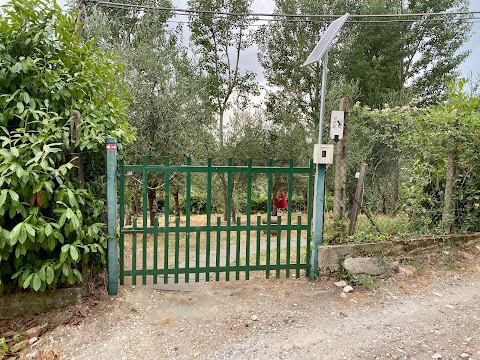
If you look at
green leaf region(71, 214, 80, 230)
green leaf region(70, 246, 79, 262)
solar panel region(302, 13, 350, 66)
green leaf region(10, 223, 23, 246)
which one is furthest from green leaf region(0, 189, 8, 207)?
solar panel region(302, 13, 350, 66)

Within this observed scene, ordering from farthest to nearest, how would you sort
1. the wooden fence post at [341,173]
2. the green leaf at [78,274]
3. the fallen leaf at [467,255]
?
the fallen leaf at [467,255]
the wooden fence post at [341,173]
the green leaf at [78,274]

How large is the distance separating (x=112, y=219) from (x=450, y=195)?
4362mm

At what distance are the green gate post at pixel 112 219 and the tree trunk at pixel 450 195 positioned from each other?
4196 millimetres

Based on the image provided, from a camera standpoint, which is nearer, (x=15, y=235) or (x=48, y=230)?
(x=15, y=235)

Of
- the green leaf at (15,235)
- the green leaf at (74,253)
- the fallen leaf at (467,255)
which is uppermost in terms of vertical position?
the green leaf at (15,235)

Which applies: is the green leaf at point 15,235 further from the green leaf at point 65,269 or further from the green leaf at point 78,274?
the green leaf at point 78,274

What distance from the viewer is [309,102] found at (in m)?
14.0

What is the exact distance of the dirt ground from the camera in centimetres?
→ 249

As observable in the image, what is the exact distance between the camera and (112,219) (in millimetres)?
3189

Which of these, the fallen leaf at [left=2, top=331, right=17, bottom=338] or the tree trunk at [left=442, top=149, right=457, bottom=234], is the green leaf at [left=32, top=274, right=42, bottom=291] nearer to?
the fallen leaf at [left=2, top=331, right=17, bottom=338]

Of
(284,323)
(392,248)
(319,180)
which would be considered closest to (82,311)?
(284,323)

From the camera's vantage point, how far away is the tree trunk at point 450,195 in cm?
436

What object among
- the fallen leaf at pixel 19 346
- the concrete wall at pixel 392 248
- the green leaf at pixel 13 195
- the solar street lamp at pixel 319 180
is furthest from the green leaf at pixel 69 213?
the concrete wall at pixel 392 248

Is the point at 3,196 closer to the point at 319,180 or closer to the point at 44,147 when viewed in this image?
the point at 44,147
